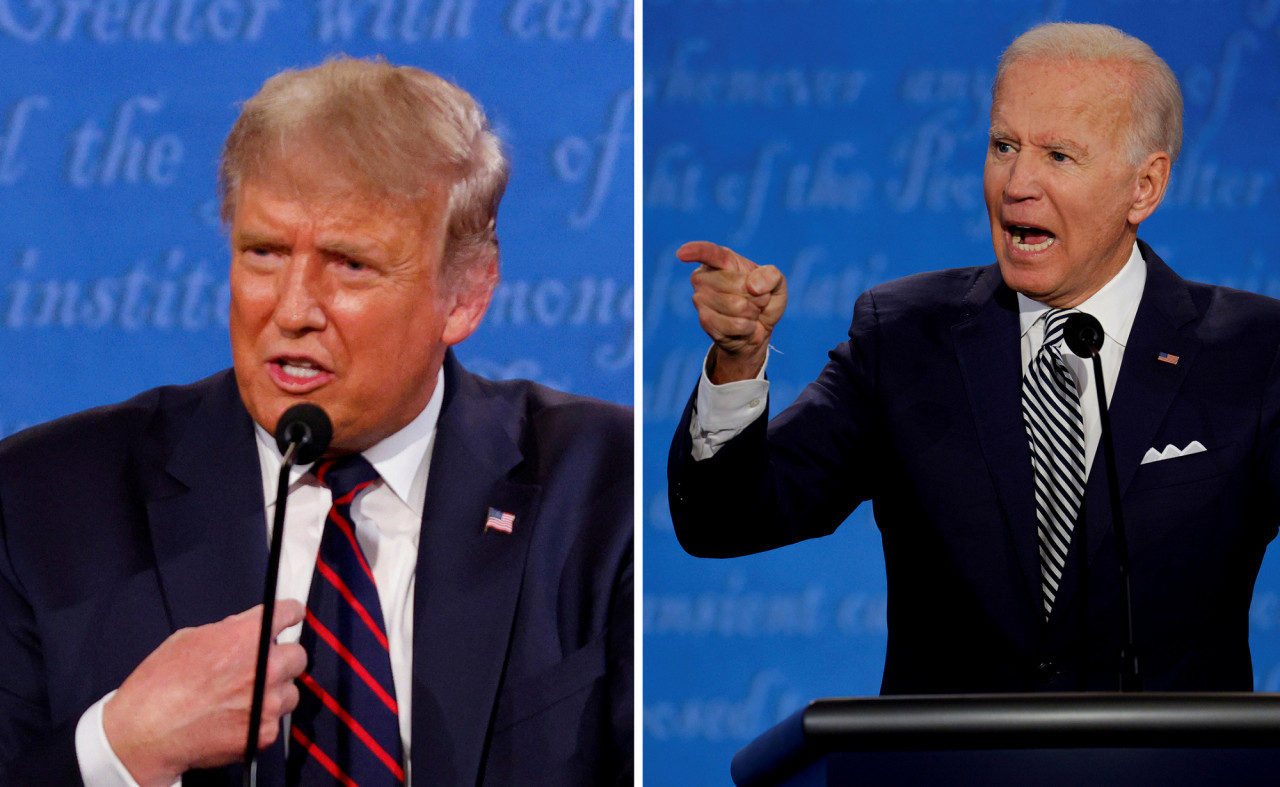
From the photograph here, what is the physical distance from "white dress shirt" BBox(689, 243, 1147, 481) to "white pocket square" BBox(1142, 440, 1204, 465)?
0.09m

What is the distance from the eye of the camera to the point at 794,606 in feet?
10.5

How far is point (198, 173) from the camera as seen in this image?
256cm

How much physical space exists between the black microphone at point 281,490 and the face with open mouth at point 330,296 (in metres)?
0.45

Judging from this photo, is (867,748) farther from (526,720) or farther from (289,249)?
(289,249)

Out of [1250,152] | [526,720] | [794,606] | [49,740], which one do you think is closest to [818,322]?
[794,606]

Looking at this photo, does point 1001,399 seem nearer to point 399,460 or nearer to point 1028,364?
point 1028,364

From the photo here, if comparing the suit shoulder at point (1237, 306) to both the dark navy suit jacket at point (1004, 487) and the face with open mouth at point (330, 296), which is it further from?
the face with open mouth at point (330, 296)

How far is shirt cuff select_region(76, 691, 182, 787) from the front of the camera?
217cm

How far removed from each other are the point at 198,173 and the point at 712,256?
1.07 metres

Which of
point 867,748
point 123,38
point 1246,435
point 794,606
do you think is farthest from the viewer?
point 794,606

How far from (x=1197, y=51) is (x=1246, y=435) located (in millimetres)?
1246

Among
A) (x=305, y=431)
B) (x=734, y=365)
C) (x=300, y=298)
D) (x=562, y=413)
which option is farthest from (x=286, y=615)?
(x=734, y=365)

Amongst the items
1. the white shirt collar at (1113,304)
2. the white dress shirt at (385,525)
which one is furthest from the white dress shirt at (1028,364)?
the white dress shirt at (385,525)

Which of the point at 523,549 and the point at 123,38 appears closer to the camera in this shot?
the point at 523,549
